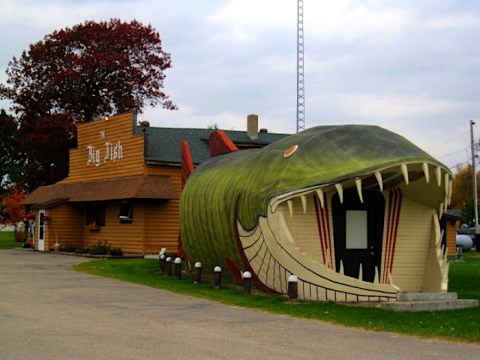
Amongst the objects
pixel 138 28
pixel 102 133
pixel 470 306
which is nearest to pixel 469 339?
pixel 470 306

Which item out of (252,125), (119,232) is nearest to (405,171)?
(119,232)

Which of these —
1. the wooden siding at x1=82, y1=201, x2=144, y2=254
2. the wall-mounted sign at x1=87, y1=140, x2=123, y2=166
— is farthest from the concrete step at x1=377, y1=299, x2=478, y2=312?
the wall-mounted sign at x1=87, y1=140, x2=123, y2=166

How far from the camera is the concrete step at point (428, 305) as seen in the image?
1384cm

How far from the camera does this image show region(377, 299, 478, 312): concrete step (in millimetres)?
13844

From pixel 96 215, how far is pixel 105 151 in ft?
9.69

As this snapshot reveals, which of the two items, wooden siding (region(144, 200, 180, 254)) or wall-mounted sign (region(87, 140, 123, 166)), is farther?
wall-mounted sign (region(87, 140, 123, 166))

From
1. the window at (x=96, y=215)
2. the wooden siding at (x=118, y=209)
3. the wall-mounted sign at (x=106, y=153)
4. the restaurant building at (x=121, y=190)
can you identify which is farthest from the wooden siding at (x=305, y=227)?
the window at (x=96, y=215)

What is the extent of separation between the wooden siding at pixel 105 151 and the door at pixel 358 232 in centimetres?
1693

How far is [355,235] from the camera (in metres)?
15.8

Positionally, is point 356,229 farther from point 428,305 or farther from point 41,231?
point 41,231

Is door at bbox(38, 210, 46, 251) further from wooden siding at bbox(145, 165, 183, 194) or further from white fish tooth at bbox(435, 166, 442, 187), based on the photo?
white fish tooth at bbox(435, 166, 442, 187)

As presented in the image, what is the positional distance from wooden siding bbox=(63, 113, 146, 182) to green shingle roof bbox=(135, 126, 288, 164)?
0.65 m

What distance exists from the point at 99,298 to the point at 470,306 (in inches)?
297

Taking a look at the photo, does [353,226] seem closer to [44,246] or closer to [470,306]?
[470,306]
